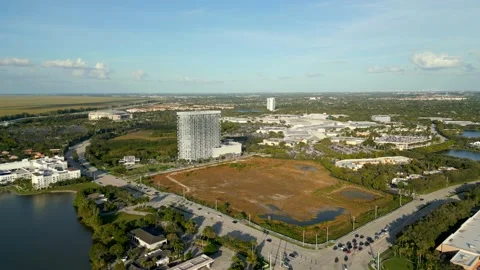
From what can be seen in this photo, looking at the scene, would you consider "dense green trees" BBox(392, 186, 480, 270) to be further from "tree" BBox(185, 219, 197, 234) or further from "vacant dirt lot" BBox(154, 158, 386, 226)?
"tree" BBox(185, 219, 197, 234)

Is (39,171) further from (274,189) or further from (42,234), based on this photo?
(274,189)

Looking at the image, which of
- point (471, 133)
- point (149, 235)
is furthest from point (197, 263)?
point (471, 133)

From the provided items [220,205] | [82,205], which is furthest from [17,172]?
[220,205]

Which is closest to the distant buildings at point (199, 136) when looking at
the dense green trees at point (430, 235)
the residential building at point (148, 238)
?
the residential building at point (148, 238)

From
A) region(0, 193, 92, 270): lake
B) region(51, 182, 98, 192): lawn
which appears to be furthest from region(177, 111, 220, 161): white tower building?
region(0, 193, 92, 270): lake

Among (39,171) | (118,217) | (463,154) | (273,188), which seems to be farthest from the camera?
(463,154)

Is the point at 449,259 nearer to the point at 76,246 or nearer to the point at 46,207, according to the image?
the point at 76,246

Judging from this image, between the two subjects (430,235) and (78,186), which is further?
(78,186)

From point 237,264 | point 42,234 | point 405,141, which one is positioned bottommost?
point 42,234
